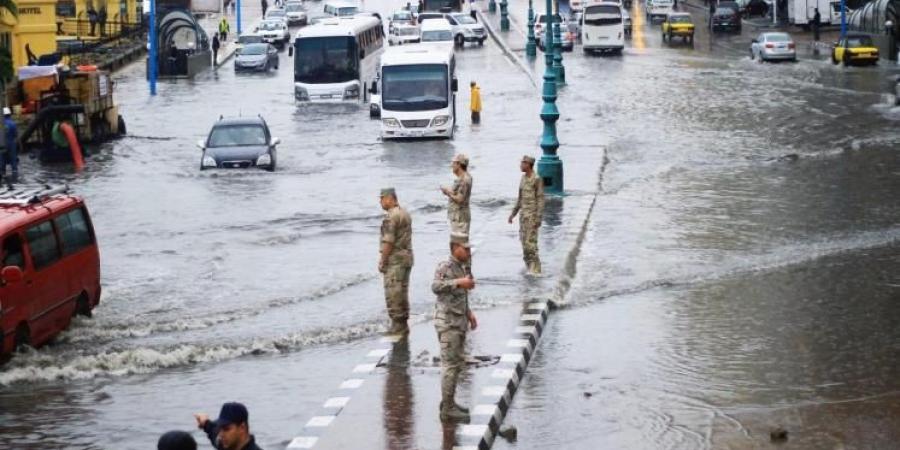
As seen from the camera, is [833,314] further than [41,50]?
No

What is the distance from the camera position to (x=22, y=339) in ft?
63.2

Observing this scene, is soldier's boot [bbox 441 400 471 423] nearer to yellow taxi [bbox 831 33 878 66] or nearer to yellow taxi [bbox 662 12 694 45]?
yellow taxi [bbox 831 33 878 66]

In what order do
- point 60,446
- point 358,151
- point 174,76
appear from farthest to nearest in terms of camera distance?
1. point 174,76
2. point 358,151
3. point 60,446

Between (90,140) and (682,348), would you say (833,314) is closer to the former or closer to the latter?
(682,348)

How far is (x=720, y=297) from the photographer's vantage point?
880 inches

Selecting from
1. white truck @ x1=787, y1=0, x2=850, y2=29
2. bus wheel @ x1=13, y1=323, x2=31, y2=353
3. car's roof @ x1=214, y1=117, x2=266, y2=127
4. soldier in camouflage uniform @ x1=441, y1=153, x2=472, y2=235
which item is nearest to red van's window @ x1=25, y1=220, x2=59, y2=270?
bus wheel @ x1=13, y1=323, x2=31, y2=353

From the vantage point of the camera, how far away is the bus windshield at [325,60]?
59906 mm

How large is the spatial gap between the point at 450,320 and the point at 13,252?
6.12 meters

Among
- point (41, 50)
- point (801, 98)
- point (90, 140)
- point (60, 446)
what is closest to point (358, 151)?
point (90, 140)

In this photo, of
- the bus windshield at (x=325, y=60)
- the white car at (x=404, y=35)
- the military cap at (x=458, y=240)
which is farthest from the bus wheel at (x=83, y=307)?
the white car at (x=404, y=35)

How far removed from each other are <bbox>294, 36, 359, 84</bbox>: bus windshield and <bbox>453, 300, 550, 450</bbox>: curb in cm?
3914

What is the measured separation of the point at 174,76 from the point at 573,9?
31.9 metres

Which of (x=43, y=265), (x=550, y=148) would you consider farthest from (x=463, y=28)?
(x=43, y=265)

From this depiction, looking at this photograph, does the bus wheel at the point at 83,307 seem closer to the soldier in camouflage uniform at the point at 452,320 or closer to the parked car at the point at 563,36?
the soldier in camouflage uniform at the point at 452,320
